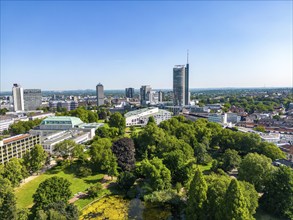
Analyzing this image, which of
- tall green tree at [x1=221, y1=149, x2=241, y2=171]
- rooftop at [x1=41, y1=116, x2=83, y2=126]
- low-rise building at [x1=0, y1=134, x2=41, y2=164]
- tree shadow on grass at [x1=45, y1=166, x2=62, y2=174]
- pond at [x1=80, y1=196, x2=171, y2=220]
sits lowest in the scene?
pond at [x1=80, y1=196, x2=171, y2=220]

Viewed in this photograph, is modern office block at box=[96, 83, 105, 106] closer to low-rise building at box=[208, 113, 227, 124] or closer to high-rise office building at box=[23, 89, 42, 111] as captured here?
high-rise office building at box=[23, 89, 42, 111]

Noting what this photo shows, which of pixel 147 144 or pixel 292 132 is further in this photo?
pixel 292 132

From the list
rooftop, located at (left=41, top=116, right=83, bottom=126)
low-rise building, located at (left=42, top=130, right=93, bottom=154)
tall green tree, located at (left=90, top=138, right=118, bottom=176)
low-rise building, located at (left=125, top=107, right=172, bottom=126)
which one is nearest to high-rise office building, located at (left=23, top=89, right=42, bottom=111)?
low-rise building, located at (left=125, top=107, right=172, bottom=126)

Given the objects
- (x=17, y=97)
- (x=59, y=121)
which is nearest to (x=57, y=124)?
(x=59, y=121)

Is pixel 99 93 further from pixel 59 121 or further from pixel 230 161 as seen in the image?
pixel 230 161

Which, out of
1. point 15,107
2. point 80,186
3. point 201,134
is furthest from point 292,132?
point 15,107

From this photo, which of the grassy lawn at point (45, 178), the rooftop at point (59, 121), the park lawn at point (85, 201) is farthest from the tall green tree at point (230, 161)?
the rooftop at point (59, 121)

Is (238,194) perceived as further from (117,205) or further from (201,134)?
(201,134)
